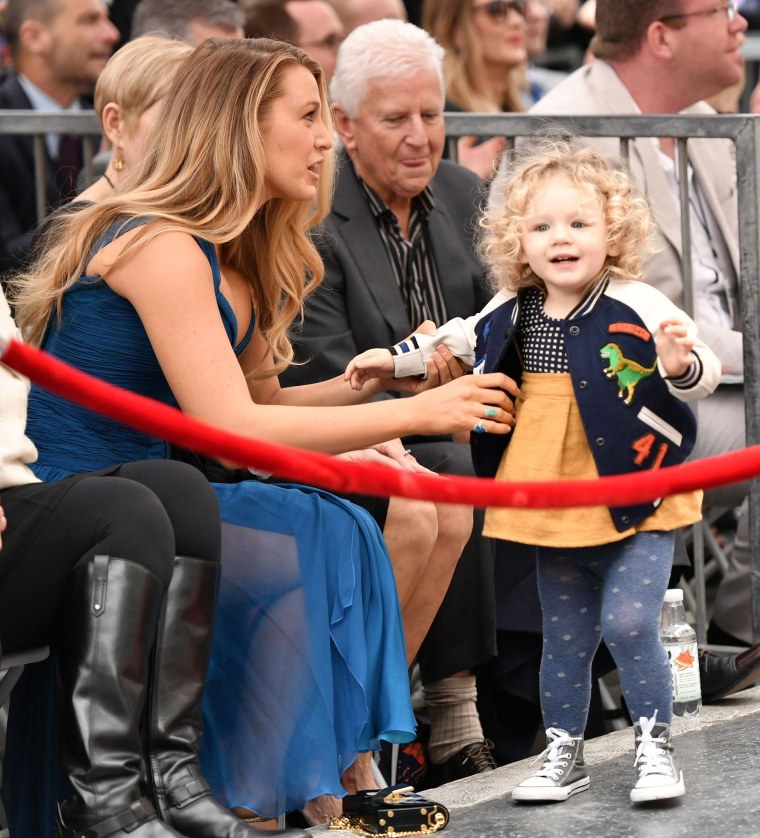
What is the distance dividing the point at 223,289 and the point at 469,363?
0.54m

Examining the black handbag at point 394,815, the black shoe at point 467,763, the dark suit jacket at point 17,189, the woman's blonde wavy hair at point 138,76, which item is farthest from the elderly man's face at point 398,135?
the black handbag at point 394,815

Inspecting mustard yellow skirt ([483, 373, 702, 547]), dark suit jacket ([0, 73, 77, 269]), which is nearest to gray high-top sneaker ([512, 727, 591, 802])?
mustard yellow skirt ([483, 373, 702, 547])

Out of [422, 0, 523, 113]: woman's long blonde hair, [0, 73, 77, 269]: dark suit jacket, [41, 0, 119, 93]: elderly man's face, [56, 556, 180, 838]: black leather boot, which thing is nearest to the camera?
[56, 556, 180, 838]: black leather boot

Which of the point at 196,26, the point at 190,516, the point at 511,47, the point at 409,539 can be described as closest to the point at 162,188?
the point at 190,516

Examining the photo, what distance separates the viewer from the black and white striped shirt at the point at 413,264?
4.08 metres

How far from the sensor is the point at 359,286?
3.98m

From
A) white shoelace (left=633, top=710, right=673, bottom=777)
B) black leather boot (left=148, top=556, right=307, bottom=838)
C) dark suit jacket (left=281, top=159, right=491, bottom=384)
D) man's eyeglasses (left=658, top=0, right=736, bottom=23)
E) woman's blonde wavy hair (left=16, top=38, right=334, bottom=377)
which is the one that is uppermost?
man's eyeglasses (left=658, top=0, right=736, bottom=23)

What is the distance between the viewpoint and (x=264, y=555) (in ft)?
10.3

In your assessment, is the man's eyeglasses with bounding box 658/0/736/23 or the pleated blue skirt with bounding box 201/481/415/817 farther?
the man's eyeglasses with bounding box 658/0/736/23

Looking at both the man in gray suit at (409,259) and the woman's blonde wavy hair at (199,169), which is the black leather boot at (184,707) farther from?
the man in gray suit at (409,259)

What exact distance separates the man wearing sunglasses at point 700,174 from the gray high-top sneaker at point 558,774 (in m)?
0.81

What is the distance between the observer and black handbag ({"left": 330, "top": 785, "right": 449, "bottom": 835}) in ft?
9.63

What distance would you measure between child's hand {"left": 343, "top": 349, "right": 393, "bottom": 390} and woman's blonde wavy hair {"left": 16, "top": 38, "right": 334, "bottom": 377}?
1.18 feet

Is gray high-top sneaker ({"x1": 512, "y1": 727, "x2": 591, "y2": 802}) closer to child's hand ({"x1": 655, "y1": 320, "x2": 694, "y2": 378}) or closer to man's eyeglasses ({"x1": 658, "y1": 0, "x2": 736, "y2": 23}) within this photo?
child's hand ({"x1": 655, "y1": 320, "x2": 694, "y2": 378})
